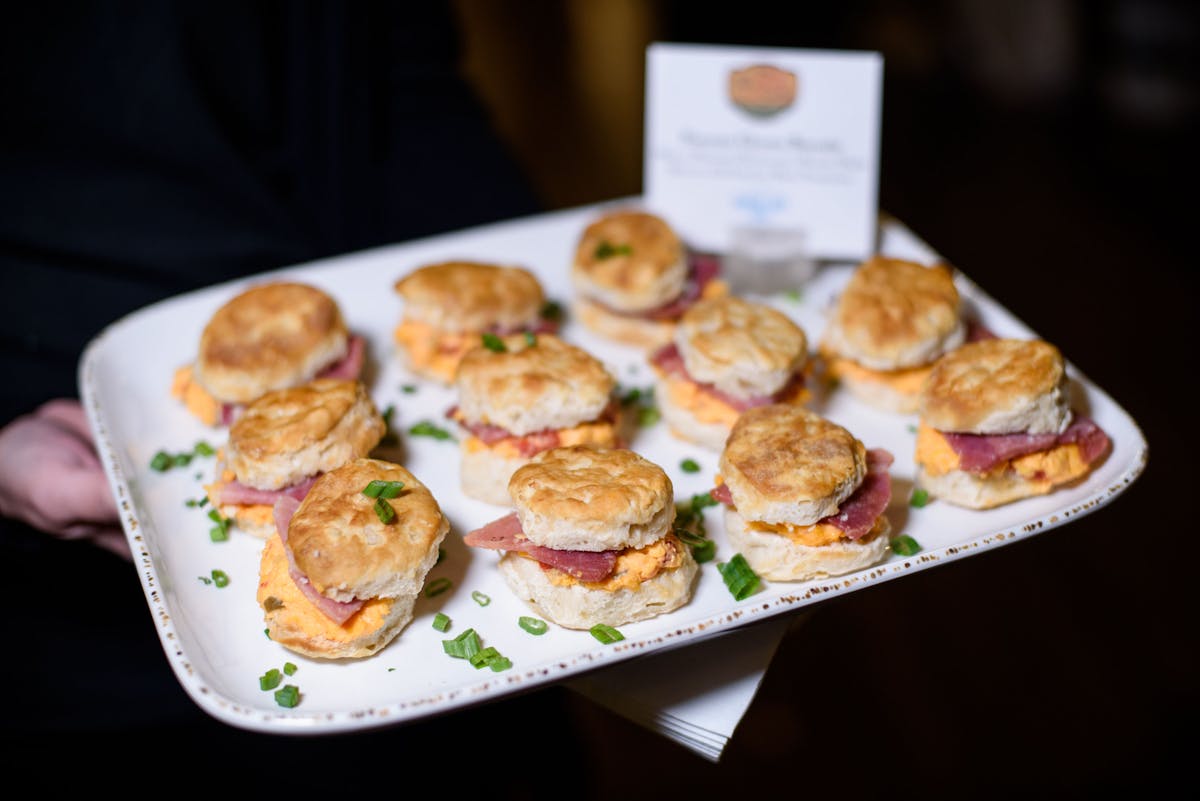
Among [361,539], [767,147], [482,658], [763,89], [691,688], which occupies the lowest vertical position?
[691,688]

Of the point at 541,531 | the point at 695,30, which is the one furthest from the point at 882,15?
the point at 541,531

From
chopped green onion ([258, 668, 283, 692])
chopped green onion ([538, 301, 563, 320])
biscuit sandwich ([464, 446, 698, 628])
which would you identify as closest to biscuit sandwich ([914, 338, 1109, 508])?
biscuit sandwich ([464, 446, 698, 628])

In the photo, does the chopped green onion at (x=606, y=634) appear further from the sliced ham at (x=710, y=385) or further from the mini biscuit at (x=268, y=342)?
the mini biscuit at (x=268, y=342)

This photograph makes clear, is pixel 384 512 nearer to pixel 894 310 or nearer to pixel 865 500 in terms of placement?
pixel 865 500

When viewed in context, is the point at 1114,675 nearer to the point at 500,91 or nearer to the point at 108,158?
the point at 108,158

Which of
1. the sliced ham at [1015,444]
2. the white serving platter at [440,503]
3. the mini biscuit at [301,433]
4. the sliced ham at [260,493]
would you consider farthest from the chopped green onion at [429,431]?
the sliced ham at [1015,444]

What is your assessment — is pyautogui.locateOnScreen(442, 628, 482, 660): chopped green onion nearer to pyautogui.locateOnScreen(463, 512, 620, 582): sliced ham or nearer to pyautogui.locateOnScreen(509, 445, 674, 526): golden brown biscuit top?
pyautogui.locateOnScreen(463, 512, 620, 582): sliced ham

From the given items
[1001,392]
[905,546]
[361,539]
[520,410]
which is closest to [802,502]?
[905,546]
